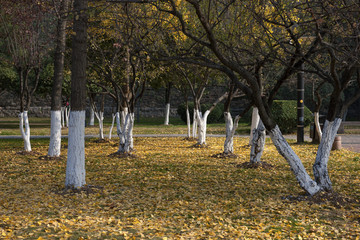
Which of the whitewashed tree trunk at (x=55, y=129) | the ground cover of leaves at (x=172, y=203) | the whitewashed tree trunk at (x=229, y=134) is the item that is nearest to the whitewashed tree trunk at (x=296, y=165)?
the ground cover of leaves at (x=172, y=203)

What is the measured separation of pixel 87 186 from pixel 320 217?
416 cm

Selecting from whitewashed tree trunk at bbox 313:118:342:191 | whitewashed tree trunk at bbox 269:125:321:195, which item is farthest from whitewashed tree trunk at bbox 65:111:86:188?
whitewashed tree trunk at bbox 313:118:342:191

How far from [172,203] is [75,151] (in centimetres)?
204

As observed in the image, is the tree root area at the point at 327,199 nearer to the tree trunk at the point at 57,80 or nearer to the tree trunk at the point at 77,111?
the tree trunk at the point at 77,111

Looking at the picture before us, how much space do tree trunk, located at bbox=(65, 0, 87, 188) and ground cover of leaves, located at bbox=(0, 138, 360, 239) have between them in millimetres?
378

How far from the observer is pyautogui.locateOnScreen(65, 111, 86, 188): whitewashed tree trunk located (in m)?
7.71

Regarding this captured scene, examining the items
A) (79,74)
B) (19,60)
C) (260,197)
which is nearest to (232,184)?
(260,197)

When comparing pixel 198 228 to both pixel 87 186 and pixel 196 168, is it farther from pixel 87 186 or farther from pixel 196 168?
pixel 196 168

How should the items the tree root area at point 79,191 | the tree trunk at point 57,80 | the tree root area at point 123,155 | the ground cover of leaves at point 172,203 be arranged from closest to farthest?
the ground cover of leaves at point 172,203 → the tree root area at point 79,191 → the tree trunk at point 57,80 → the tree root area at point 123,155

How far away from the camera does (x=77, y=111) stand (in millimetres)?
7781

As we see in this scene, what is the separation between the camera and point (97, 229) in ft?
18.1

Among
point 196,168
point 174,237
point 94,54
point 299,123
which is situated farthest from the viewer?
point 299,123

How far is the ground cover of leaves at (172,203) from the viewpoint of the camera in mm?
5527

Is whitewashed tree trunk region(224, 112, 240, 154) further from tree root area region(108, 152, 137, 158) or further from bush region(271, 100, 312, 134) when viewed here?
bush region(271, 100, 312, 134)
